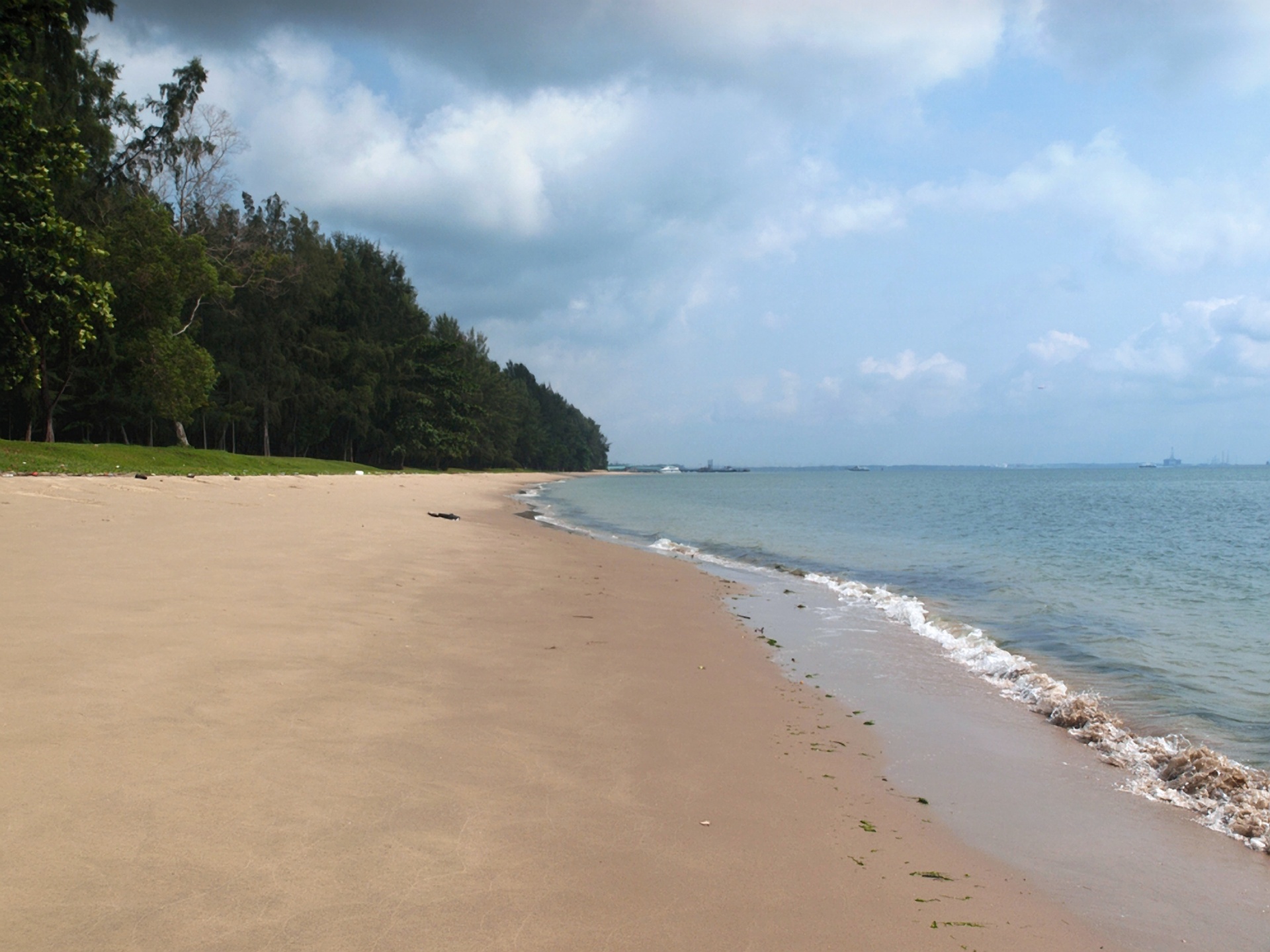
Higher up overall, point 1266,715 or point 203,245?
point 203,245

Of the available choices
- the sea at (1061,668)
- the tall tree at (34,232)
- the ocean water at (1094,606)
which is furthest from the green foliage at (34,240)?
the ocean water at (1094,606)

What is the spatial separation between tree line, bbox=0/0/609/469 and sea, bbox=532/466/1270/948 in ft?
56.7

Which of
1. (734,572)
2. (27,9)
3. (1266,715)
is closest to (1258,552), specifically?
(734,572)

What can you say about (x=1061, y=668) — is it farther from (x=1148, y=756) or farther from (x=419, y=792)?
(x=419, y=792)

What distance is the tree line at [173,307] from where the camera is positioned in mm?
20000

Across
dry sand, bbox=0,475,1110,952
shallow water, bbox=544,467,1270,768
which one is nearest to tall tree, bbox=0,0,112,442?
dry sand, bbox=0,475,1110,952

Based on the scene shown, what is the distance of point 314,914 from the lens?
271 centimetres

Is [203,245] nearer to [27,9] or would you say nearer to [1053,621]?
[27,9]

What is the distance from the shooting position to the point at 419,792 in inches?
150

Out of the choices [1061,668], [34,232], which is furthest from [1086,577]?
[34,232]

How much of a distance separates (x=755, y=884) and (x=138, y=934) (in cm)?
235

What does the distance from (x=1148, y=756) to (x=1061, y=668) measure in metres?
3.25

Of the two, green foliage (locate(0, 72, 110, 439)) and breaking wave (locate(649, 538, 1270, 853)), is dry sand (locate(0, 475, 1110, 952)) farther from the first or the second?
green foliage (locate(0, 72, 110, 439))

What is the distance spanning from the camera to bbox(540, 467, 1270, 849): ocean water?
615cm
